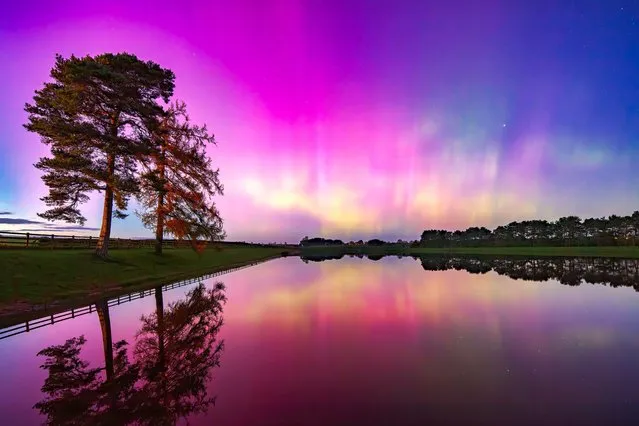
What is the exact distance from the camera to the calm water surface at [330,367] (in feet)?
26.5

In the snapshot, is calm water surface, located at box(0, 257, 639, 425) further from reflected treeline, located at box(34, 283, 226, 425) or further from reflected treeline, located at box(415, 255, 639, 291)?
reflected treeline, located at box(415, 255, 639, 291)

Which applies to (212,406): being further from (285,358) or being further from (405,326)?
(405,326)

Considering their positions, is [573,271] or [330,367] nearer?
[330,367]

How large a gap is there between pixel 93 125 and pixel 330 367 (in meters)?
31.2

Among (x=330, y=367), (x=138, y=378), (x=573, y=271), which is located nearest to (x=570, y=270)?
(x=573, y=271)

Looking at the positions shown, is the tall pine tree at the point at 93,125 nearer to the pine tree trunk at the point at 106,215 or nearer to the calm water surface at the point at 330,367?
the pine tree trunk at the point at 106,215

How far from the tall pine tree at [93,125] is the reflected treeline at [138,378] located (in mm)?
20144

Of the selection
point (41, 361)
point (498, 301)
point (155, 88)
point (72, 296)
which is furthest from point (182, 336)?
point (155, 88)

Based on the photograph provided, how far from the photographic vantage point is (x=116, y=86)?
1227 inches

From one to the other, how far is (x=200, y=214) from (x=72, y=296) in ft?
70.3

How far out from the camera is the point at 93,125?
103 feet

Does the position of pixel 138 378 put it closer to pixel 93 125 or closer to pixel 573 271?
pixel 93 125

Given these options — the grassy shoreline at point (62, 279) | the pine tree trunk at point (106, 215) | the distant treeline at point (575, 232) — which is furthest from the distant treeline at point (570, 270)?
the distant treeline at point (575, 232)

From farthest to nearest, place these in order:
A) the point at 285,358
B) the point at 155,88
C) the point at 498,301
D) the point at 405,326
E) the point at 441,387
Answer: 1. the point at 155,88
2. the point at 498,301
3. the point at 405,326
4. the point at 285,358
5. the point at 441,387
